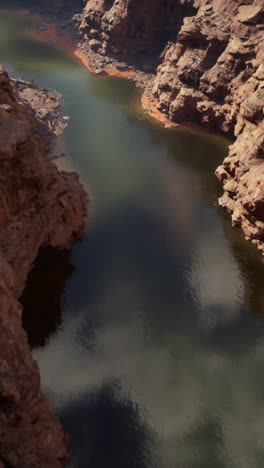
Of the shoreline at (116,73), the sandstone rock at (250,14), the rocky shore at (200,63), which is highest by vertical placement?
the sandstone rock at (250,14)

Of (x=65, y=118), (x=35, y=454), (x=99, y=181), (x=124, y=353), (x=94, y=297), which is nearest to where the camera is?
(x=35, y=454)

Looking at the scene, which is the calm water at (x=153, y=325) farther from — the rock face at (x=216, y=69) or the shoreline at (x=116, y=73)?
the shoreline at (x=116, y=73)

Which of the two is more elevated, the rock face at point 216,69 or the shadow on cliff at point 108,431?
the rock face at point 216,69

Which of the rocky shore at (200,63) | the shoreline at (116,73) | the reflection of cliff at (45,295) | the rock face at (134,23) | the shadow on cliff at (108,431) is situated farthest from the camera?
the rock face at (134,23)

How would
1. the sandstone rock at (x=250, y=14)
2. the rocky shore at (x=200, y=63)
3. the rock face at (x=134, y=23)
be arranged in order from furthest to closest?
the rock face at (x=134, y=23), the sandstone rock at (x=250, y=14), the rocky shore at (x=200, y=63)

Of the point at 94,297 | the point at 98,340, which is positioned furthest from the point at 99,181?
the point at 98,340

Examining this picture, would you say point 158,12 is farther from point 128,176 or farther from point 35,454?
point 35,454

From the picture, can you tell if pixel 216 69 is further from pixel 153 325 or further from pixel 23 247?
pixel 153 325

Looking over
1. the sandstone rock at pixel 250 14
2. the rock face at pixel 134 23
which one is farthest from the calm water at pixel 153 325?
the rock face at pixel 134 23
